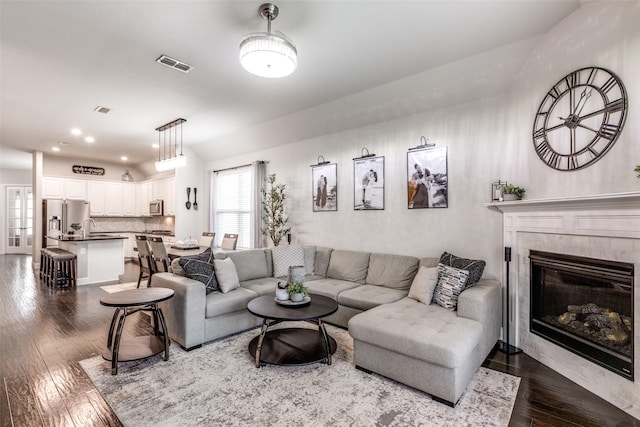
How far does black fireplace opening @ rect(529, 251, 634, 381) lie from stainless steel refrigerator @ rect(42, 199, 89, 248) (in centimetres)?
965

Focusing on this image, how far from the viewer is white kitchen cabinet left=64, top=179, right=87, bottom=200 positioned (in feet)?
28.7

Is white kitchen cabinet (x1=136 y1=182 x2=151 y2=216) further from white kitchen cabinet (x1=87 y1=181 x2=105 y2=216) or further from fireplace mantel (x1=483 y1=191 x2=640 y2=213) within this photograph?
fireplace mantel (x1=483 y1=191 x2=640 y2=213)

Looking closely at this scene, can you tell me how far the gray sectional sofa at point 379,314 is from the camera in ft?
7.64

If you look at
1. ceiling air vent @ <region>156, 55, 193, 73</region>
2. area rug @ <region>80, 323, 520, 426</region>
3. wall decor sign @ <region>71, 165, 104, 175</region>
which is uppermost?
ceiling air vent @ <region>156, 55, 193, 73</region>

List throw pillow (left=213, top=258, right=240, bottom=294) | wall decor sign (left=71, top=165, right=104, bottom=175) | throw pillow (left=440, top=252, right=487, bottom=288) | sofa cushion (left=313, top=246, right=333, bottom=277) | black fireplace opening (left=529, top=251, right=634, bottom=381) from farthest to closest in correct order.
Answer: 1. wall decor sign (left=71, top=165, right=104, bottom=175)
2. sofa cushion (left=313, top=246, right=333, bottom=277)
3. throw pillow (left=213, top=258, right=240, bottom=294)
4. throw pillow (left=440, top=252, right=487, bottom=288)
5. black fireplace opening (left=529, top=251, right=634, bottom=381)

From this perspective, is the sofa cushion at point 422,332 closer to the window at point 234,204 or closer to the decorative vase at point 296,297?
the decorative vase at point 296,297

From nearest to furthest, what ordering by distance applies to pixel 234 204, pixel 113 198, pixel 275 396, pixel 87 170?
pixel 275 396 < pixel 234 204 < pixel 87 170 < pixel 113 198

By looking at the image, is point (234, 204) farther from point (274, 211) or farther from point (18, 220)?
point (18, 220)

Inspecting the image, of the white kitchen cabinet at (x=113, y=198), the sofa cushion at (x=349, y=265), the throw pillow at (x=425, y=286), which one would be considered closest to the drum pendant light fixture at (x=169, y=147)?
the white kitchen cabinet at (x=113, y=198)

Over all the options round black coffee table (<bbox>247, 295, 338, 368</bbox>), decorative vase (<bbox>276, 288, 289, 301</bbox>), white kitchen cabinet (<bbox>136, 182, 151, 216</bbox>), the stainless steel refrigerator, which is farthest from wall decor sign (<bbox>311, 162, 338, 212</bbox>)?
the stainless steel refrigerator

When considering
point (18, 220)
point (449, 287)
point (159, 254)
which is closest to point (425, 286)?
point (449, 287)

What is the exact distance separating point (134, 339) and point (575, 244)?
4.19 m

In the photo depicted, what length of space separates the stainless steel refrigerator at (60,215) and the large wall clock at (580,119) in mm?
9728

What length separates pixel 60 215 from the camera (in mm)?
8133
